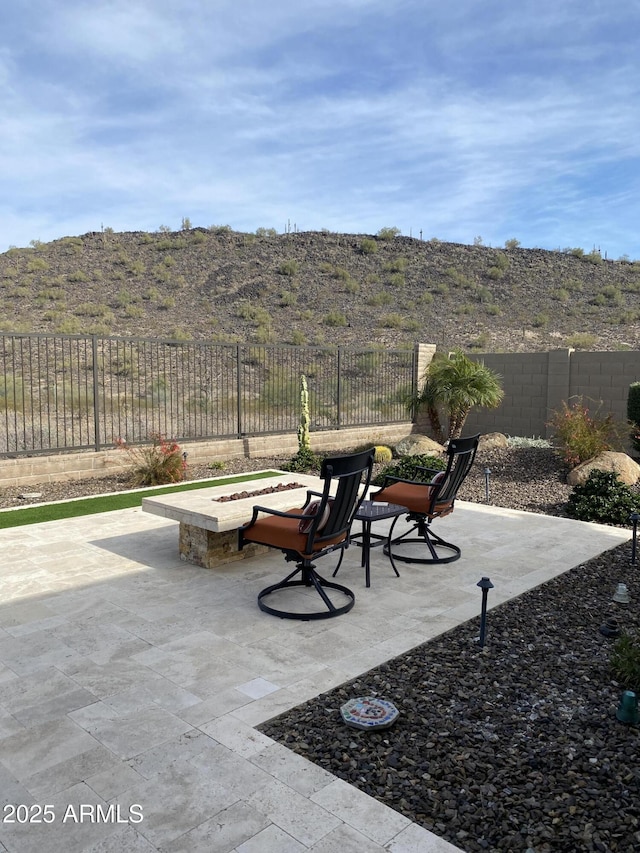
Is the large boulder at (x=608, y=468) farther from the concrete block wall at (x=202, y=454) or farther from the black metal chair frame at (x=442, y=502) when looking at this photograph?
the concrete block wall at (x=202, y=454)

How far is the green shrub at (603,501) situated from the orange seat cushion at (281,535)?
4.03 metres

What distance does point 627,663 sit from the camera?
11.4ft

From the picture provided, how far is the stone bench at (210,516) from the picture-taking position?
5195mm

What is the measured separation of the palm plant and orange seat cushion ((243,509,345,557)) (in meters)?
8.18

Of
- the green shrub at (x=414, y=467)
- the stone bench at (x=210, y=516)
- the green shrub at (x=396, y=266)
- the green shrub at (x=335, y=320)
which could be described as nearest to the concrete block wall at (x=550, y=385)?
A: the green shrub at (x=414, y=467)

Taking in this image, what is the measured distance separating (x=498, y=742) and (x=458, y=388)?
32.7ft

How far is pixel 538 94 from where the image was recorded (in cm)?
1441

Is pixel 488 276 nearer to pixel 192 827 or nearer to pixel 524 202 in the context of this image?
pixel 524 202

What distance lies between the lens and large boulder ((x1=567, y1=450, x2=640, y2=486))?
29.4ft

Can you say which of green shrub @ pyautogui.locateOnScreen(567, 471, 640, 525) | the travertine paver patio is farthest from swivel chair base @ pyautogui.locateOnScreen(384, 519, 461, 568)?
green shrub @ pyautogui.locateOnScreen(567, 471, 640, 525)

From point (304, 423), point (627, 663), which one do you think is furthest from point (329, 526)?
point (304, 423)

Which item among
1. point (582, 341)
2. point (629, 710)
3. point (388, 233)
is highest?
point (388, 233)

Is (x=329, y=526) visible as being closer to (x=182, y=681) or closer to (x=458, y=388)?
(x=182, y=681)

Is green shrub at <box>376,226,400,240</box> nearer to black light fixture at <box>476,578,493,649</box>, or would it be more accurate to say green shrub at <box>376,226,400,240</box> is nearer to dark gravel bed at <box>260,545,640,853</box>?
dark gravel bed at <box>260,545,640,853</box>
